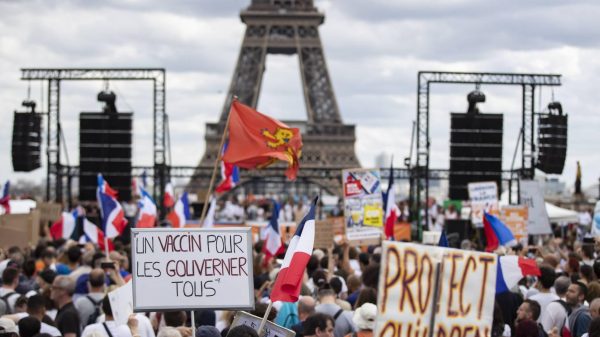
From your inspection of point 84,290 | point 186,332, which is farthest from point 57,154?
point 186,332

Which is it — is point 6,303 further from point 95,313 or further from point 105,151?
point 105,151

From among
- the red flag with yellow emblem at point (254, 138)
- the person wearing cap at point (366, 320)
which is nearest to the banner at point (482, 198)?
the red flag with yellow emblem at point (254, 138)

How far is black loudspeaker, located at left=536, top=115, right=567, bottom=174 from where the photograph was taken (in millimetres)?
30578

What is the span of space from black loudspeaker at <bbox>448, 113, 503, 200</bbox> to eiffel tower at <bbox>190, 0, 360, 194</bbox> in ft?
141

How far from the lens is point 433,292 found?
630 cm

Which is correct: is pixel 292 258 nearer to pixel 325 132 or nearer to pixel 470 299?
pixel 470 299

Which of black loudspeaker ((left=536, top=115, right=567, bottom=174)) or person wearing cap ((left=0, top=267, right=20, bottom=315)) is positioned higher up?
black loudspeaker ((left=536, top=115, right=567, bottom=174))

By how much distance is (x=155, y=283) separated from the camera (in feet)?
25.4

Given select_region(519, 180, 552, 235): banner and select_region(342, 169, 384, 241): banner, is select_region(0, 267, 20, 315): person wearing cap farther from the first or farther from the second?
select_region(519, 180, 552, 235): banner

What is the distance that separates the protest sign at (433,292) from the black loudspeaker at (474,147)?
81.4ft

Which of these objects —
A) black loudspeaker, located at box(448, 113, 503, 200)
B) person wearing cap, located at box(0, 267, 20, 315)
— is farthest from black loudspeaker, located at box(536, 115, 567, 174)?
person wearing cap, located at box(0, 267, 20, 315)

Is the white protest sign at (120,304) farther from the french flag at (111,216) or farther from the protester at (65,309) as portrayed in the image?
the french flag at (111,216)

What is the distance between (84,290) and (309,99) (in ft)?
222

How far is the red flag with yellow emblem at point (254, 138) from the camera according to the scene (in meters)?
13.8
